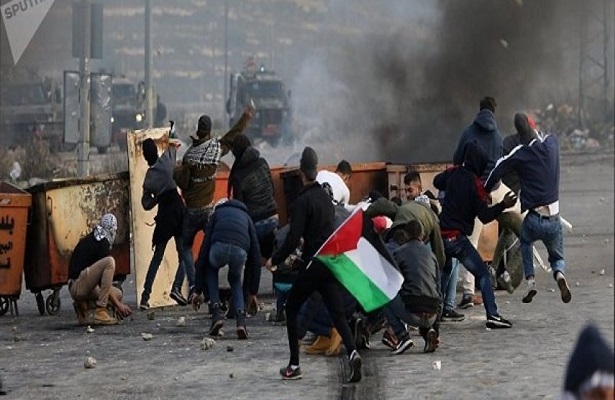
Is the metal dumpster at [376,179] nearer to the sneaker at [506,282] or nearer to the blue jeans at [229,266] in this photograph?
the sneaker at [506,282]

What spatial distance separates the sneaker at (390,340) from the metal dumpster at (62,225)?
392cm

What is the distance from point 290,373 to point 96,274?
3.60 m

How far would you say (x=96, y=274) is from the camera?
44.9ft

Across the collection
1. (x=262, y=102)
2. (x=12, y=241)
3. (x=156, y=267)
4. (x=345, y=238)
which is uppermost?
(x=262, y=102)

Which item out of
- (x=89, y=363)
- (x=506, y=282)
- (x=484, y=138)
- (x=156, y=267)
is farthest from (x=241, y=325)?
(x=506, y=282)

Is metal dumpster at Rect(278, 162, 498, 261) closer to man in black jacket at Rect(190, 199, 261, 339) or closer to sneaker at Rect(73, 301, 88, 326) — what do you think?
sneaker at Rect(73, 301, 88, 326)

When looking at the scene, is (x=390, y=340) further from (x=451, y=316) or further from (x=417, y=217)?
(x=451, y=316)

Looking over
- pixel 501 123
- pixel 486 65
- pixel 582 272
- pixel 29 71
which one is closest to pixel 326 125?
pixel 29 71

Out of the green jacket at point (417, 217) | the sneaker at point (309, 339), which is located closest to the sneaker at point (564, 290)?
the green jacket at point (417, 217)

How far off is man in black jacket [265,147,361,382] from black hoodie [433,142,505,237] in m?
2.11

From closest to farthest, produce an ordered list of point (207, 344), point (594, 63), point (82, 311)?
point (207, 344), point (82, 311), point (594, 63)

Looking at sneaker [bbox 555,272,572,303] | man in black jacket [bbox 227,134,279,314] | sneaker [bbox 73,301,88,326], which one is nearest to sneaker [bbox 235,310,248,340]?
man in black jacket [bbox 227,134,279,314]

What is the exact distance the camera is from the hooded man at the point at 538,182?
1269 centimetres

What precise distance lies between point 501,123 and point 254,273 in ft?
72.6
